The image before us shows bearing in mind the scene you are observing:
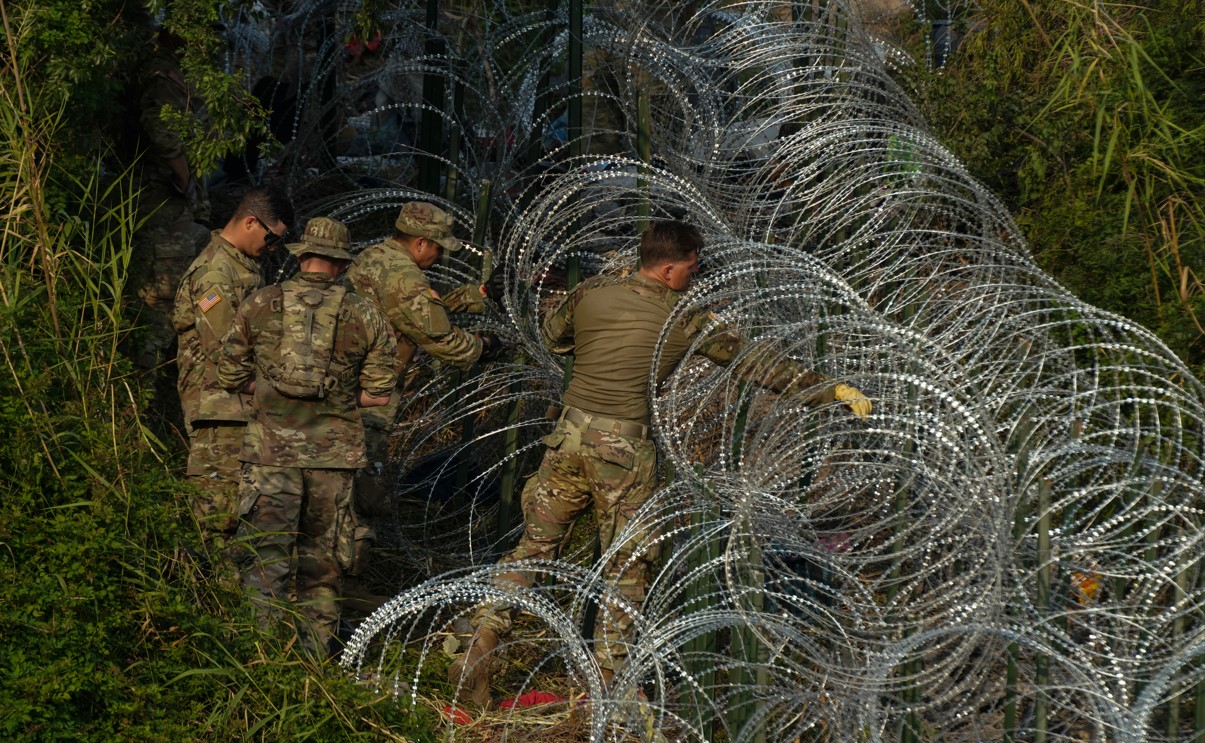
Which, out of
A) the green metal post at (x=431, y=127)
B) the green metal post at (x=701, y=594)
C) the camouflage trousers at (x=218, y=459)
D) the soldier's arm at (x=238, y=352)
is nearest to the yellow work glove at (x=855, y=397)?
the green metal post at (x=701, y=594)

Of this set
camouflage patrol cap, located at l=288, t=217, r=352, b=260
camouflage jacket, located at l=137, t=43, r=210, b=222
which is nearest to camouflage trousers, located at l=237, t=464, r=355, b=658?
camouflage patrol cap, located at l=288, t=217, r=352, b=260

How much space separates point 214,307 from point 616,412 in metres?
1.81

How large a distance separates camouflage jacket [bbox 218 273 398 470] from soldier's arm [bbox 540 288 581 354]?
672 mm

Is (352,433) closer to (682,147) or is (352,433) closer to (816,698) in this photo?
(816,698)

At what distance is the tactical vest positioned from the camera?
218 inches

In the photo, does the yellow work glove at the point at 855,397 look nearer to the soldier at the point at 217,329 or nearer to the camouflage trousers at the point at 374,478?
the camouflage trousers at the point at 374,478

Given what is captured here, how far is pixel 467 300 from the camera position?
6574mm

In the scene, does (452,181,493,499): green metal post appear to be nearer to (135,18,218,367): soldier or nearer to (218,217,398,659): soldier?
(218,217,398,659): soldier

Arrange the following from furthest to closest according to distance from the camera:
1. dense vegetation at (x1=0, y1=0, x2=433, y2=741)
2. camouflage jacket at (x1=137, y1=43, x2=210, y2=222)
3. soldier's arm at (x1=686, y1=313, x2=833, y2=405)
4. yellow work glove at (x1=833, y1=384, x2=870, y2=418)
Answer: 1. camouflage jacket at (x1=137, y1=43, x2=210, y2=222)
2. soldier's arm at (x1=686, y1=313, x2=833, y2=405)
3. yellow work glove at (x1=833, y1=384, x2=870, y2=418)
4. dense vegetation at (x1=0, y1=0, x2=433, y2=741)

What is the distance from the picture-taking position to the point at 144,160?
7.39m

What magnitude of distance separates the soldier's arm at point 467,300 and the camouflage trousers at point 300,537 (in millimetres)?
1099

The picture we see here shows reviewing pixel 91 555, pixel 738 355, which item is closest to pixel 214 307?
pixel 91 555

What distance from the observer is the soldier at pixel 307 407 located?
5.57 meters

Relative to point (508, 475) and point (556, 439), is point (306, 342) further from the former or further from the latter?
point (508, 475)
